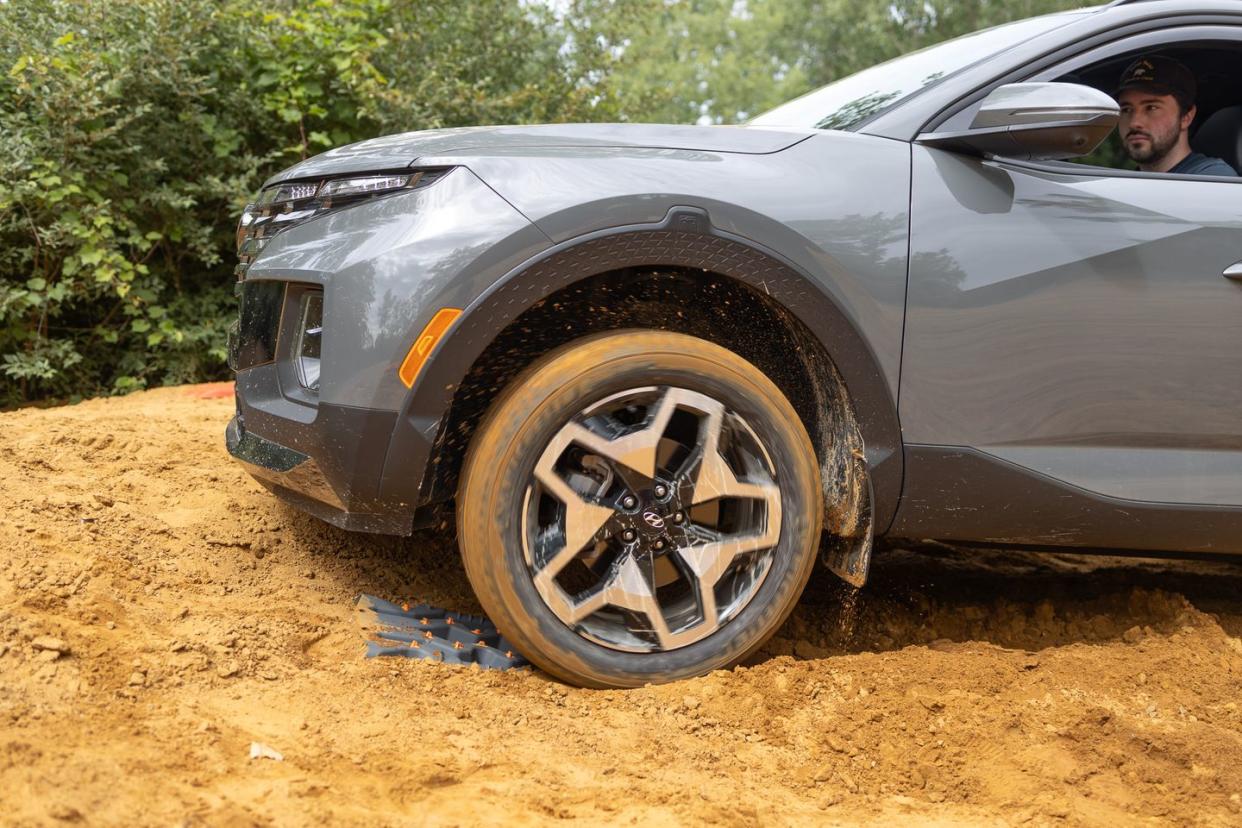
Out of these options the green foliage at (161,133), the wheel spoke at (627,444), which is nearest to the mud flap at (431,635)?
the wheel spoke at (627,444)

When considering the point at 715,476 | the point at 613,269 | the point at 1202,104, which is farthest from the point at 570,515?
the point at 1202,104

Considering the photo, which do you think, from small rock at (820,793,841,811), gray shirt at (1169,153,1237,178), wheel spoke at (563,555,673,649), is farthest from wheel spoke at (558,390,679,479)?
gray shirt at (1169,153,1237,178)

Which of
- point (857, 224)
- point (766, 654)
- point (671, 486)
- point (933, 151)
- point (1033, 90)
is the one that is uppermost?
point (1033, 90)

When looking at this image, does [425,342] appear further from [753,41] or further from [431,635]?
[753,41]

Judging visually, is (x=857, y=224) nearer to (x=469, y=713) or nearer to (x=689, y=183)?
(x=689, y=183)

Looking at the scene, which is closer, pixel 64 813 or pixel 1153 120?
pixel 64 813

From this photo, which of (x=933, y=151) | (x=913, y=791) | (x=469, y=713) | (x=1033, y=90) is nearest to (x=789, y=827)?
(x=913, y=791)

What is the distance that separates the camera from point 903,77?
289cm

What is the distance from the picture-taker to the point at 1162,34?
8.67 ft

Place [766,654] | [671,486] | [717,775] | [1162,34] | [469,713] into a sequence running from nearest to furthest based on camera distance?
[717,775] → [469,713] → [671,486] → [1162,34] → [766,654]

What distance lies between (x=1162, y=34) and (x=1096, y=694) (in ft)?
5.60

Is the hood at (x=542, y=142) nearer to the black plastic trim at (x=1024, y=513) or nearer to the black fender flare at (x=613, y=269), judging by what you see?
the black fender flare at (x=613, y=269)

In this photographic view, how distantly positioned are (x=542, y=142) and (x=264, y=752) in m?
1.46

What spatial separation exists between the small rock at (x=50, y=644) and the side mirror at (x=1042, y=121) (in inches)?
90.6
